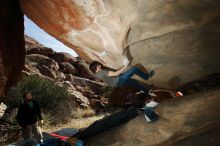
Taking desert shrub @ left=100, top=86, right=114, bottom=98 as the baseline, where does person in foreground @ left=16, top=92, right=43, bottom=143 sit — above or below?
below

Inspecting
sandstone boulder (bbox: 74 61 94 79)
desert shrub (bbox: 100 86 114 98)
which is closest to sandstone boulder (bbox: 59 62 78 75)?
sandstone boulder (bbox: 74 61 94 79)

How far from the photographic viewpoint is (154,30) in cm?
612

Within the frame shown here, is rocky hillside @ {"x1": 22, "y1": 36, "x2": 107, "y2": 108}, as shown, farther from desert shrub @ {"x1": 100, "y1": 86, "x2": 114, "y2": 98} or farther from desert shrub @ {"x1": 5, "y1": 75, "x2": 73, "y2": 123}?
desert shrub @ {"x1": 5, "y1": 75, "x2": 73, "y2": 123}

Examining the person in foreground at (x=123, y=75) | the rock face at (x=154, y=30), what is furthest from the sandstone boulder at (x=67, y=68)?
the rock face at (x=154, y=30)

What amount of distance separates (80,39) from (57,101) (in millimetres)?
11487

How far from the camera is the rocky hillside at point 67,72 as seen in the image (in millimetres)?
25703

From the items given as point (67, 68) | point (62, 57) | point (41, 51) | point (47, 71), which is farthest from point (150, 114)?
point (62, 57)

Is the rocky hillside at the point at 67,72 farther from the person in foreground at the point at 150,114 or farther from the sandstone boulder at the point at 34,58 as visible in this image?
the person in foreground at the point at 150,114

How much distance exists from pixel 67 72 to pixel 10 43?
2291 centimetres

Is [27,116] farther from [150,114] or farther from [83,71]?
[83,71]

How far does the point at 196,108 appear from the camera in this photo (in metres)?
5.32

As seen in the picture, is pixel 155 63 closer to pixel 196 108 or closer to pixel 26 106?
pixel 196 108

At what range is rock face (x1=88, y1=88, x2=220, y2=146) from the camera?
5215mm

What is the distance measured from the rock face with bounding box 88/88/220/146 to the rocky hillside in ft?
58.8
